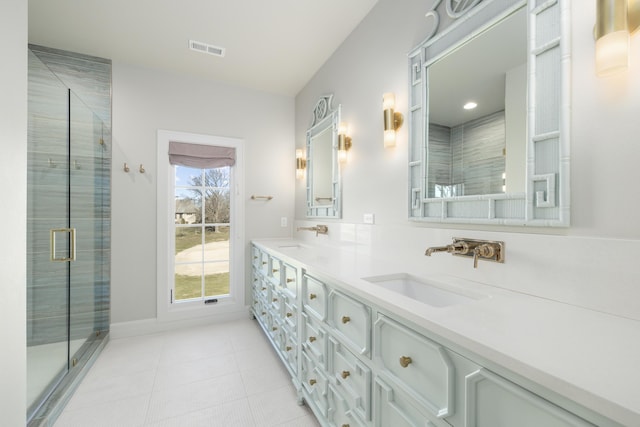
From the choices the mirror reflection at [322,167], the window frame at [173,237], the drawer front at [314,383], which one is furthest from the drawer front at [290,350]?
the window frame at [173,237]

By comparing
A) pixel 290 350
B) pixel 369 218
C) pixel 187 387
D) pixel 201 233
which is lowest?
pixel 187 387

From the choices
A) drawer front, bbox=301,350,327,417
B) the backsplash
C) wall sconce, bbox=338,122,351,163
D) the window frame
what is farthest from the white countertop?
the window frame

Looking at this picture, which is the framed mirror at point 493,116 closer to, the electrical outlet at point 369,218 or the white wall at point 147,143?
the electrical outlet at point 369,218

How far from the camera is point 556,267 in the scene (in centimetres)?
95

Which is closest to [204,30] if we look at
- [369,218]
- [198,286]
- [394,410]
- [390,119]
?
[390,119]

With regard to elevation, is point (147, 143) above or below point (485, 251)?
above

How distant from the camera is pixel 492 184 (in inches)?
47.1

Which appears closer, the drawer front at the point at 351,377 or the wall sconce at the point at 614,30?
the wall sconce at the point at 614,30

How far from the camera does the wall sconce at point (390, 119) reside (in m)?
1.69

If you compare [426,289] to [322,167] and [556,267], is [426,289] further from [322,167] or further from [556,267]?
[322,167]

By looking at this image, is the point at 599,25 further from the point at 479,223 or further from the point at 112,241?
the point at 112,241

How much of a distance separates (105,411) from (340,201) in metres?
2.10

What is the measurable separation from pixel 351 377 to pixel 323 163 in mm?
1936

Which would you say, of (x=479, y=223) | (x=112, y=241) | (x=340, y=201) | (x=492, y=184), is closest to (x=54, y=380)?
(x=112, y=241)
